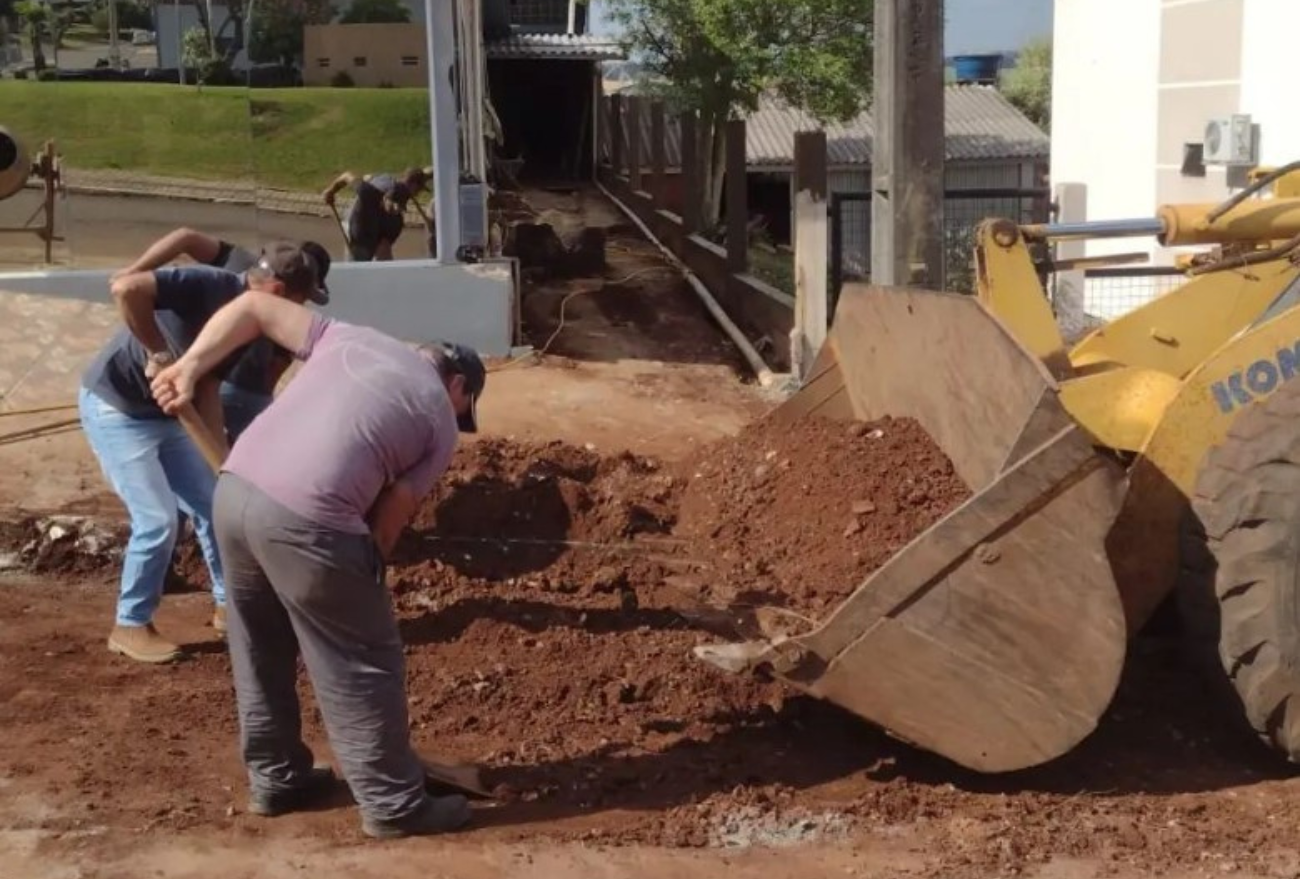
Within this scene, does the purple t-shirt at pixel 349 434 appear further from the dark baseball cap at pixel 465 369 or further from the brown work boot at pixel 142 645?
the brown work boot at pixel 142 645

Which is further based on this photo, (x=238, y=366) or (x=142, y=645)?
(x=238, y=366)

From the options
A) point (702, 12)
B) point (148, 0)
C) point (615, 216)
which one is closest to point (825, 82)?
point (702, 12)

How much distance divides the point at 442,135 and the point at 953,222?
4265 millimetres

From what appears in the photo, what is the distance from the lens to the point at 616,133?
28.1 meters

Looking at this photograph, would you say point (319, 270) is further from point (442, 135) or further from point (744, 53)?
point (744, 53)

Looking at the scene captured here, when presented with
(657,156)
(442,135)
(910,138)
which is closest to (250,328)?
(910,138)

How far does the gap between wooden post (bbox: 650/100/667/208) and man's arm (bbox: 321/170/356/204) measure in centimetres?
1021

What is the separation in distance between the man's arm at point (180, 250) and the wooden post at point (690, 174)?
11.5m

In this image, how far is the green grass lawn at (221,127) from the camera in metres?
10.9

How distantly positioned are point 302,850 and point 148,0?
8122 mm

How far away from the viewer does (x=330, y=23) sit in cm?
1115

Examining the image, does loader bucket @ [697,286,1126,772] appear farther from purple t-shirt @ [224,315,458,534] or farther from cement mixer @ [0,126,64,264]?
cement mixer @ [0,126,64,264]

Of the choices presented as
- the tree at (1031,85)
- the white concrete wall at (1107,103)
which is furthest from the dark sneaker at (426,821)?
the tree at (1031,85)

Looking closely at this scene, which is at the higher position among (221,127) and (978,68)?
(978,68)
